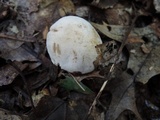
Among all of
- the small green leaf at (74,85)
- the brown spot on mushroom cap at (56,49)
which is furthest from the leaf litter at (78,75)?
the brown spot on mushroom cap at (56,49)

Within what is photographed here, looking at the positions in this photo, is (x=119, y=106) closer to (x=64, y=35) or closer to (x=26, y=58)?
(x=64, y=35)

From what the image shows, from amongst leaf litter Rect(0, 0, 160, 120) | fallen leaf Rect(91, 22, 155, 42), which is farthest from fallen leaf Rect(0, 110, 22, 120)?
fallen leaf Rect(91, 22, 155, 42)

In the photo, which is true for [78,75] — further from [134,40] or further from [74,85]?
[134,40]

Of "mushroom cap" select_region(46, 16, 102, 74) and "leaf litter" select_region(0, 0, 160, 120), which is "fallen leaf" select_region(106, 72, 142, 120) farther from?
"mushroom cap" select_region(46, 16, 102, 74)

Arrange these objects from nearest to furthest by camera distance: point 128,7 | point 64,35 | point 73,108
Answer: point 73,108, point 64,35, point 128,7

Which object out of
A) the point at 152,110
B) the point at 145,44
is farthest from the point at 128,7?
Answer: the point at 152,110

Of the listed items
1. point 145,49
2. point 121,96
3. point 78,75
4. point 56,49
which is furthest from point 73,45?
point 145,49
